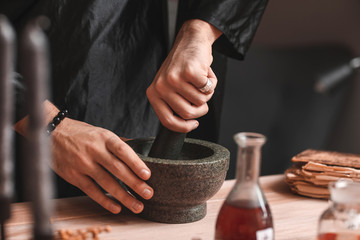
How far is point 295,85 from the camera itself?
2.66m

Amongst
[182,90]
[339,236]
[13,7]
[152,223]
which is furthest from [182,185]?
[13,7]

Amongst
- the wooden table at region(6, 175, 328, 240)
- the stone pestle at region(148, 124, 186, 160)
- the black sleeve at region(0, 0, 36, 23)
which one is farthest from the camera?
the black sleeve at region(0, 0, 36, 23)

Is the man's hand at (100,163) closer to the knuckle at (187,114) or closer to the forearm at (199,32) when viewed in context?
the knuckle at (187,114)

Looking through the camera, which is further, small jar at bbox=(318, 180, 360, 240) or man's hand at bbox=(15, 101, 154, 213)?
man's hand at bbox=(15, 101, 154, 213)

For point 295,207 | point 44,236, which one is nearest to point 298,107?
point 295,207

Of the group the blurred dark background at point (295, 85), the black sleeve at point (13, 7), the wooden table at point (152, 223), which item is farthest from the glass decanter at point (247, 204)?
the blurred dark background at point (295, 85)

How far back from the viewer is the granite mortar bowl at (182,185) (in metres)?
1.01

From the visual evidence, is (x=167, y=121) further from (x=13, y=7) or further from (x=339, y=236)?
(x=13, y=7)

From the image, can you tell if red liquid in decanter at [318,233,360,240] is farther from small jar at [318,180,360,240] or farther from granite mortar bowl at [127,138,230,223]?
granite mortar bowl at [127,138,230,223]

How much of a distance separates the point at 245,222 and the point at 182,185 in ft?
0.87

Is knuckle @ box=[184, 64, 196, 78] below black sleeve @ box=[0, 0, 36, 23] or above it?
below

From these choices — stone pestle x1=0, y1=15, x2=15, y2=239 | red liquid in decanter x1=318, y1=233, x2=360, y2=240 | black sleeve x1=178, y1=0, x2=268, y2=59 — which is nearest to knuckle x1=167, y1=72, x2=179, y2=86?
black sleeve x1=178, y1=0, x2=268, y2=59

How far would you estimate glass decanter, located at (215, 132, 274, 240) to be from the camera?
2.52 feet

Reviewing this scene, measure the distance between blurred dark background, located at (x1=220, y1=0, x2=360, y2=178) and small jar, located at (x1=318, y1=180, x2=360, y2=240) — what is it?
1684mm
